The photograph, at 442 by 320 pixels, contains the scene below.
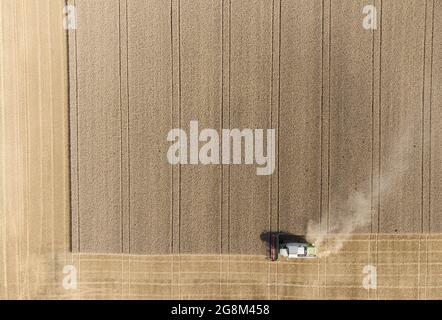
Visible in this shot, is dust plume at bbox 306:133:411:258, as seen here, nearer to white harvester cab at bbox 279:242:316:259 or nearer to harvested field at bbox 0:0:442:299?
harvested field at bbox 0:0:442:299

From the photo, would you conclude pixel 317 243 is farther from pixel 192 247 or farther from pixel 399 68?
pixel 399 68

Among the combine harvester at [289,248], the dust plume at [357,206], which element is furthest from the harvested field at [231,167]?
the combine harvester at [289,248]

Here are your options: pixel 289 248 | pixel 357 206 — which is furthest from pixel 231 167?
pixel 357 206

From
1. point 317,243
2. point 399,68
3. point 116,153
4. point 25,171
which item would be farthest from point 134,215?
point 399,68

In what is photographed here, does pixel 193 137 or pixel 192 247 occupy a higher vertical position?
pixel 193 137

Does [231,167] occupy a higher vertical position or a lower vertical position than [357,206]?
higher

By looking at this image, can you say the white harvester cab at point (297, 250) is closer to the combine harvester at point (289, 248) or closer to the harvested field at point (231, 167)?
the combine harvester at point (289, 248)

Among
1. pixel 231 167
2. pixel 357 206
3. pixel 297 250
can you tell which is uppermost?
pixel 231 167

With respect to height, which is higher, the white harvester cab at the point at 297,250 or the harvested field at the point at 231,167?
the harvested field at the point at 231,167

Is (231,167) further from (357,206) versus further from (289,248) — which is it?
(357,206)
